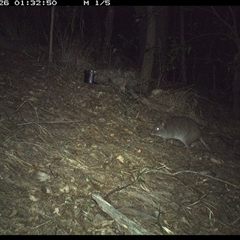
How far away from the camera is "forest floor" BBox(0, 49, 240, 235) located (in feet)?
10.7

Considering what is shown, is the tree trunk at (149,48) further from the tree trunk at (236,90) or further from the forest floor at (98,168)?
the tree trunk at (236,90)

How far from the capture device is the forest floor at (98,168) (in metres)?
3.26

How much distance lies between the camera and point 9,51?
7633 millimetres

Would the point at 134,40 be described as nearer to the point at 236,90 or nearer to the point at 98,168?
the point at 236,90

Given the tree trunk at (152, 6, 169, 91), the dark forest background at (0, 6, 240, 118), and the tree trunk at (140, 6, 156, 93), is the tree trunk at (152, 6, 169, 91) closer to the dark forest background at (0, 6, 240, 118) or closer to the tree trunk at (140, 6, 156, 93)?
the dark forest background at (0, 6, 240, 118)

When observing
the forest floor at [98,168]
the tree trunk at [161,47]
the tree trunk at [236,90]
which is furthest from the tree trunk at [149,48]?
the tree trunk at [236,90]

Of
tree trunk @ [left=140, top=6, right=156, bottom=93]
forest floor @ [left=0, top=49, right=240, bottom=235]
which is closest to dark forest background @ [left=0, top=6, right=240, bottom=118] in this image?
tree trunk @ [left=140, top=6, right=156, bottom=93]

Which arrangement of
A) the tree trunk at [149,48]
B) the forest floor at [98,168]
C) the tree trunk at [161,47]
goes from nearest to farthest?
the forest floor at [98,168], the tree trunk at [149,48], the tree trunk at [161,47]

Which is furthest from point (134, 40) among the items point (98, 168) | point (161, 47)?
point (98, 168)

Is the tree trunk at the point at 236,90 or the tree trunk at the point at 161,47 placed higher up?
the tree trunk at the point at 161,47

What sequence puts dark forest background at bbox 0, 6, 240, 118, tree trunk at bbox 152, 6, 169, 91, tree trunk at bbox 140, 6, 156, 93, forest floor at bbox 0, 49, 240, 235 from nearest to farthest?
1. forest floor at bbox 0, 49, 240, 235
2. tree trunk at bbox 140, 6, 156, 93
3. dark forest background at bbox 0, 6, 240, 118
4. tree trunk at bbox 152, 6, 169, 91

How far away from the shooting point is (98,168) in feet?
14.0

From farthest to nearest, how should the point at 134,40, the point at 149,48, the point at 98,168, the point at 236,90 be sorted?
1. the point at 134,40
2. the point at 236,90
3. the point at 149,48
4. the point at 98,168

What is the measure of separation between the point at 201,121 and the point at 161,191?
3449 mm
